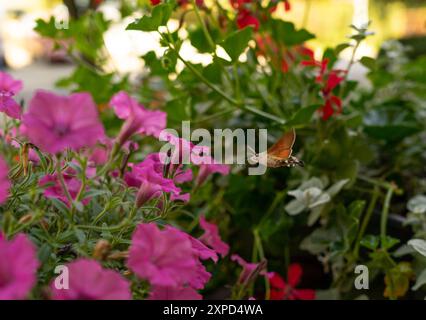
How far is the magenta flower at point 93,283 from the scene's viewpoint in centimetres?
31

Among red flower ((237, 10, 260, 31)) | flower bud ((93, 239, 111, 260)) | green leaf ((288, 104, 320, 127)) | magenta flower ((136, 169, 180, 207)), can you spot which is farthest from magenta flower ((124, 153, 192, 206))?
red flower ((237, 10, 260, 31))

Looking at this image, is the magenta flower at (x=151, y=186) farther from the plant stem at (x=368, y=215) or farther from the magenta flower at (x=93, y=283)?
the plant stem at (x=368, y=215)

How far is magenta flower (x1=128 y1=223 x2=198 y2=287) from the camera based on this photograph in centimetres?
34

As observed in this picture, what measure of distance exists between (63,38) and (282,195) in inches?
18.1

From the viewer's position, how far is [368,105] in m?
1.00

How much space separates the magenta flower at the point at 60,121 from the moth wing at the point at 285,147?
0.17m

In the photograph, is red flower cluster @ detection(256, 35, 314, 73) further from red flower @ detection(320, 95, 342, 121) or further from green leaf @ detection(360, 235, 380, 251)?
green leaf @ detection(360, 235, 380, 251)

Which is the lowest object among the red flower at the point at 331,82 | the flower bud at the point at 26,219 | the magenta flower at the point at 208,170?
the flower bud at the point at 26,219

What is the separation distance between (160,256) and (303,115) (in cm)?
38

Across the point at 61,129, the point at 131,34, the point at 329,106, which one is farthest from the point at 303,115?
the point at 131,34

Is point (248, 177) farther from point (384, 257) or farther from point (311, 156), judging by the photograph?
point (384, 257)

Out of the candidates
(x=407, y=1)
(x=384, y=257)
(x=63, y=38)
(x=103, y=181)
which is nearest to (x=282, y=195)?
(x=384, y=257)

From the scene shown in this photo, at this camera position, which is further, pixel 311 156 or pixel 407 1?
pixel 407 1

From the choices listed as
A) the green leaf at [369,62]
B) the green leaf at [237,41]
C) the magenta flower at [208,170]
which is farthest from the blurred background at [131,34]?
the magenta flower at [208,170]
